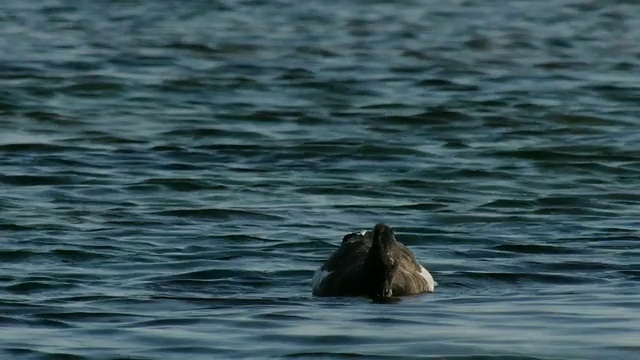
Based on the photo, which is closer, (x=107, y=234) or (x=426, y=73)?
(x=107, y=234)

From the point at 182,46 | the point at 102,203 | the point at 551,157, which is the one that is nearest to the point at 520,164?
the point at 551,157

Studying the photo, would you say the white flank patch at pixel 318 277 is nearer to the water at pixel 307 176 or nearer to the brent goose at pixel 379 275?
the brent goose at pixel 379 275

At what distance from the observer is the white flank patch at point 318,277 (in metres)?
13.0

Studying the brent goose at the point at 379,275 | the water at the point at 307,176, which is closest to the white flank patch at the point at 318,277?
the brent goose at the point at 379,275

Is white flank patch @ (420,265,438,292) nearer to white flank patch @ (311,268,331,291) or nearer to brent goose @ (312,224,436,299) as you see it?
brent goose @ (312,224,436,299)

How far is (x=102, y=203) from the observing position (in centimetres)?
1712

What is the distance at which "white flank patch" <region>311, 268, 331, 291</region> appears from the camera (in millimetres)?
12992

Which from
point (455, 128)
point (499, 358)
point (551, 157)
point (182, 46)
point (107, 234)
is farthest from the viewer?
point (182, 46)

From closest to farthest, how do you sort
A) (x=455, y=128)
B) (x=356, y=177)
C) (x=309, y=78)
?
(x=356, y=177), (x=455, y=128), (x=309, y=78)

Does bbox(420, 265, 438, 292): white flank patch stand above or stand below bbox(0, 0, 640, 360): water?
above

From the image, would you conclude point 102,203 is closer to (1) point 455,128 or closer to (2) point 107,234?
(2) point 107,234

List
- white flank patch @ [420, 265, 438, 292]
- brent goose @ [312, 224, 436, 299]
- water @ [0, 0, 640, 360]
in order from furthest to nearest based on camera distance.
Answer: white flank patch @ [420, 265, 438, 292] → brent goose @ [312, 224, 436, 299] → water @ [0, 0, 640, 360]

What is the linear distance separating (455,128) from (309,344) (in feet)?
39.1

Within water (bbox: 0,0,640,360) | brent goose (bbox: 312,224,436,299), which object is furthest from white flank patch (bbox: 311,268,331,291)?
water (bbox: 0,0,640,360)
